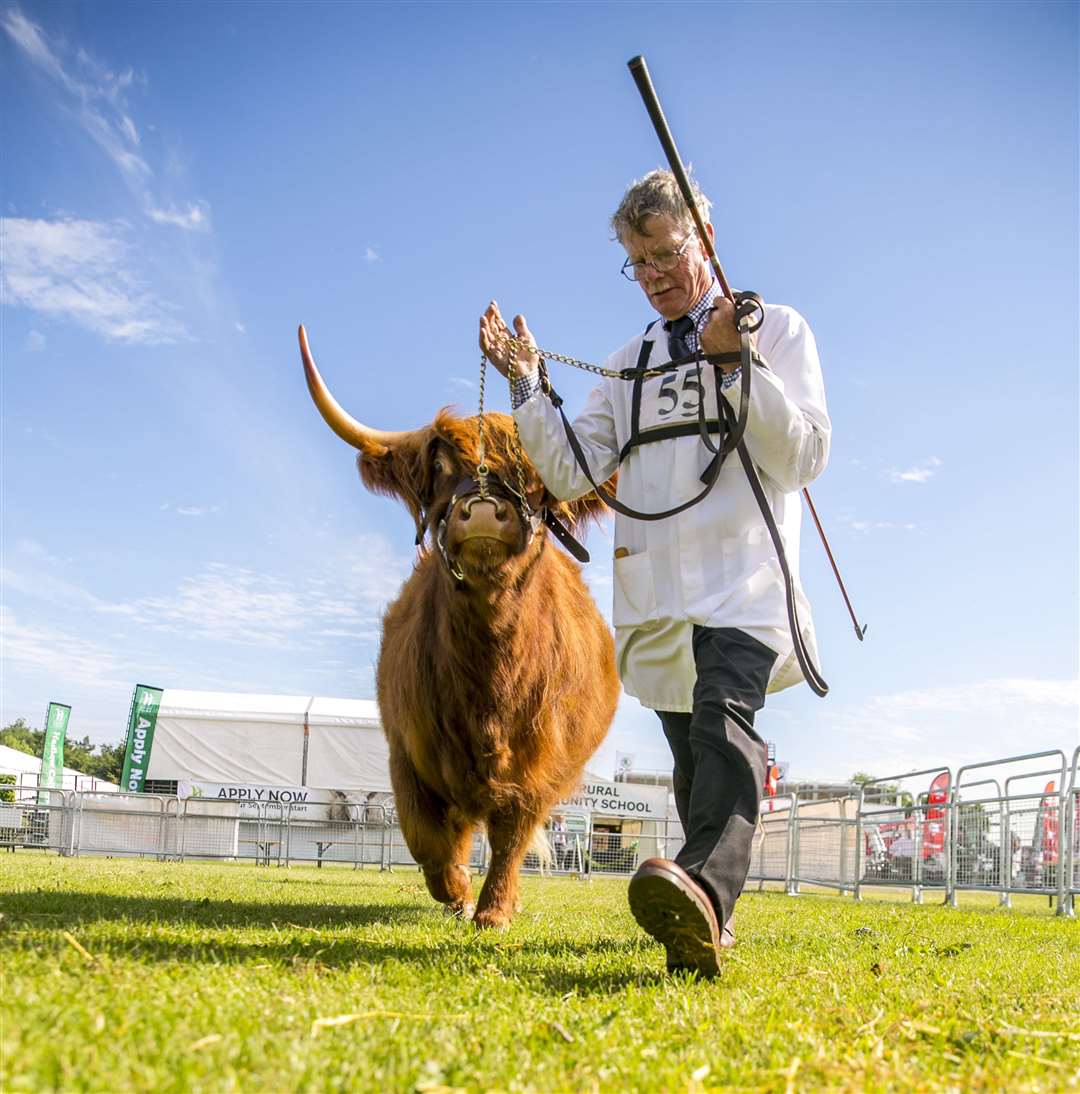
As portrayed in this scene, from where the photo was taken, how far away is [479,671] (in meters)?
4.39

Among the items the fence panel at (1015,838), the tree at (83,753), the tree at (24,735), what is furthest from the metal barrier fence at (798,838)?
the tree at (24,735)

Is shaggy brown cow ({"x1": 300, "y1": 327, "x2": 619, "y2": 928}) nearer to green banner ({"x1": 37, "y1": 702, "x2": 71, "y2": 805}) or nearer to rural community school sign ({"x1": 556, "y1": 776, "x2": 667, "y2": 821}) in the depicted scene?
rural community school sign ({"x1": 556, "y1": 776, "x2": 667, "y2": 821})

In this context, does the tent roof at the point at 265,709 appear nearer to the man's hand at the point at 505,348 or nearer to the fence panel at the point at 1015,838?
the fence panel at the point at 1015,838

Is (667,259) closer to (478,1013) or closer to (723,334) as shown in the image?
(723,334)

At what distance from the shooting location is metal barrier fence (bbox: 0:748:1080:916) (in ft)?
33.0

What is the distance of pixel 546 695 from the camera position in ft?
15.0

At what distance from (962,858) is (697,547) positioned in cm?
910

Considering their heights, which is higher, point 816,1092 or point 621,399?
point 621,399

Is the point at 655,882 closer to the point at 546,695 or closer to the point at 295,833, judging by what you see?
the point at 546,695

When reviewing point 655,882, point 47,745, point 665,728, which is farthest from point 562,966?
point 47,745

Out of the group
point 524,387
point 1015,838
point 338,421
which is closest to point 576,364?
point 524,387

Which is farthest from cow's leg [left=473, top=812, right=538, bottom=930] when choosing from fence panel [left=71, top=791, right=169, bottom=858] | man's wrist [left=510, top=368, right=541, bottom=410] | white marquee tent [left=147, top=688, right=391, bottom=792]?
white marquee tent [left=147, top=688, right=391, bottom=792]

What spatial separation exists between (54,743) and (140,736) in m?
4.17

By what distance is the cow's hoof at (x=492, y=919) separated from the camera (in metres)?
4.17
